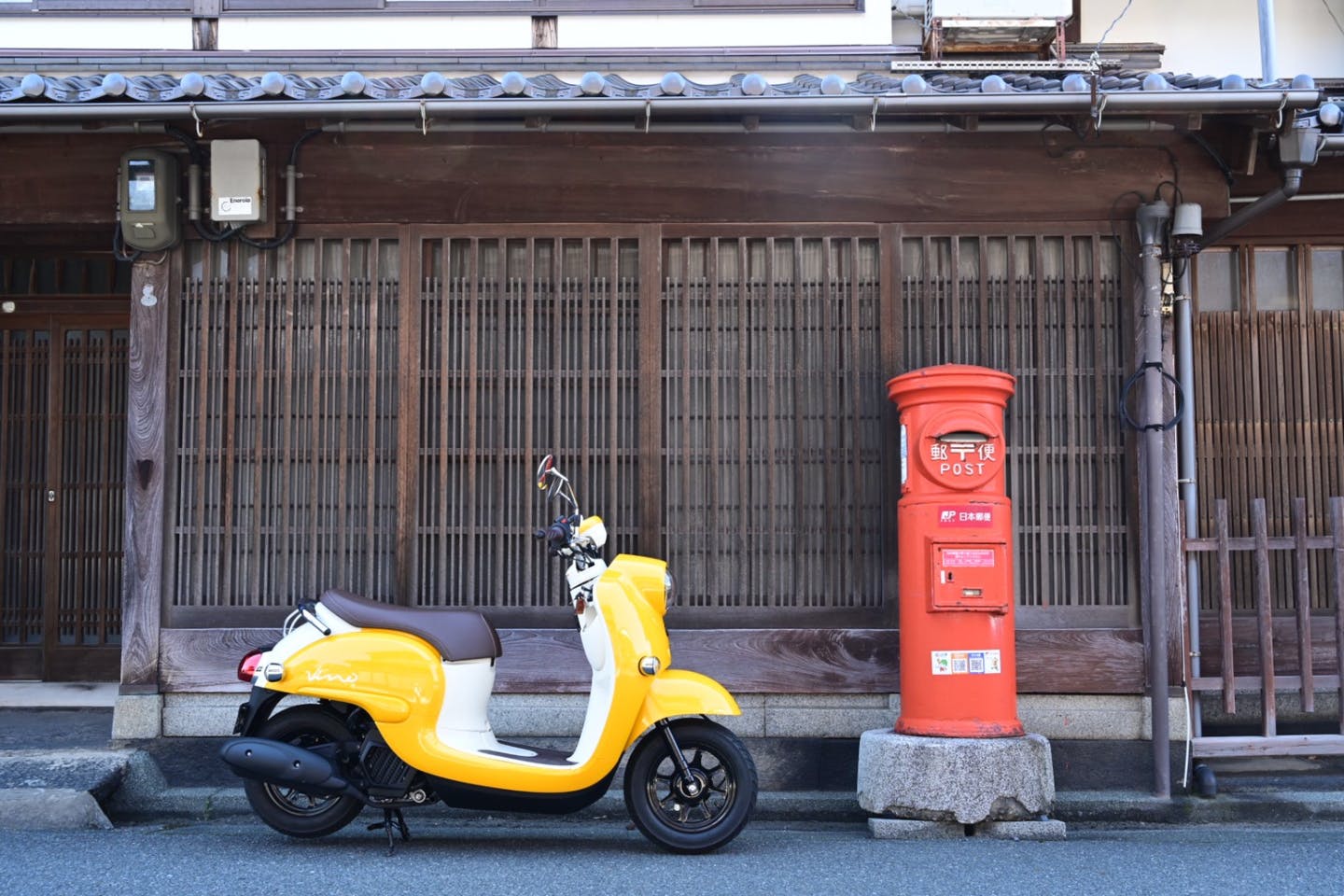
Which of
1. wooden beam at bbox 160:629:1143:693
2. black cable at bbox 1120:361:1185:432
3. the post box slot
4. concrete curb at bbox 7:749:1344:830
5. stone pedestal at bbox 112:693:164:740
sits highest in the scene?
black cable at bbox 1120:361:1185:432

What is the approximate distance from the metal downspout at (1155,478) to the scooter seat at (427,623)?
3646 mm

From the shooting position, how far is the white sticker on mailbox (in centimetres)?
638

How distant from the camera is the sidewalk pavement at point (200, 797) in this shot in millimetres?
6508

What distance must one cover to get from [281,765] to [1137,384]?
5025 mm

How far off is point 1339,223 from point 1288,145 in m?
1.52

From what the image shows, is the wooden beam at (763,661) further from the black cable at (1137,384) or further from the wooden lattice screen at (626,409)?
the black cable at (1137,384)

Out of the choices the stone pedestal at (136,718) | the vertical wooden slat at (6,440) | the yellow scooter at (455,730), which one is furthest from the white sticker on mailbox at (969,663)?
the vertical wooden slat at (6,440)

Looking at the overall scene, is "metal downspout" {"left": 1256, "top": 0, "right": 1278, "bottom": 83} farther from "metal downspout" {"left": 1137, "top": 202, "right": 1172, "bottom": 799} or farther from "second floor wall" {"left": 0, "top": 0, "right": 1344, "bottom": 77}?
"second floor wall" {"left": 0, "top": 0, "right": 1344, "bottom": 77}

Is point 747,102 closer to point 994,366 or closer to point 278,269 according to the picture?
point 994,366

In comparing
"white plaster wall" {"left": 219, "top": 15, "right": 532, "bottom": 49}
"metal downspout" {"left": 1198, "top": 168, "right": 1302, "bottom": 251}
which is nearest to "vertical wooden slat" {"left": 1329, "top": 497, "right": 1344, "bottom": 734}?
"metal downspout" {"left": 1198, "top": 168, "right": 1302, "bottom": 251}

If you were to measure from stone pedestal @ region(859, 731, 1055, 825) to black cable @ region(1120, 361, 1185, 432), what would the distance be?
1970mm

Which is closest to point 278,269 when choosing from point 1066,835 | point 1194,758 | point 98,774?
point 98,774

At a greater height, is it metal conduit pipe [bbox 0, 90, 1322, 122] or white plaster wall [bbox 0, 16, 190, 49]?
white plaster wall [bbox 0, 16, 190, 49]

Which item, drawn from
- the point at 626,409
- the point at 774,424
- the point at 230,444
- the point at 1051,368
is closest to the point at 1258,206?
the point at 1051,368
